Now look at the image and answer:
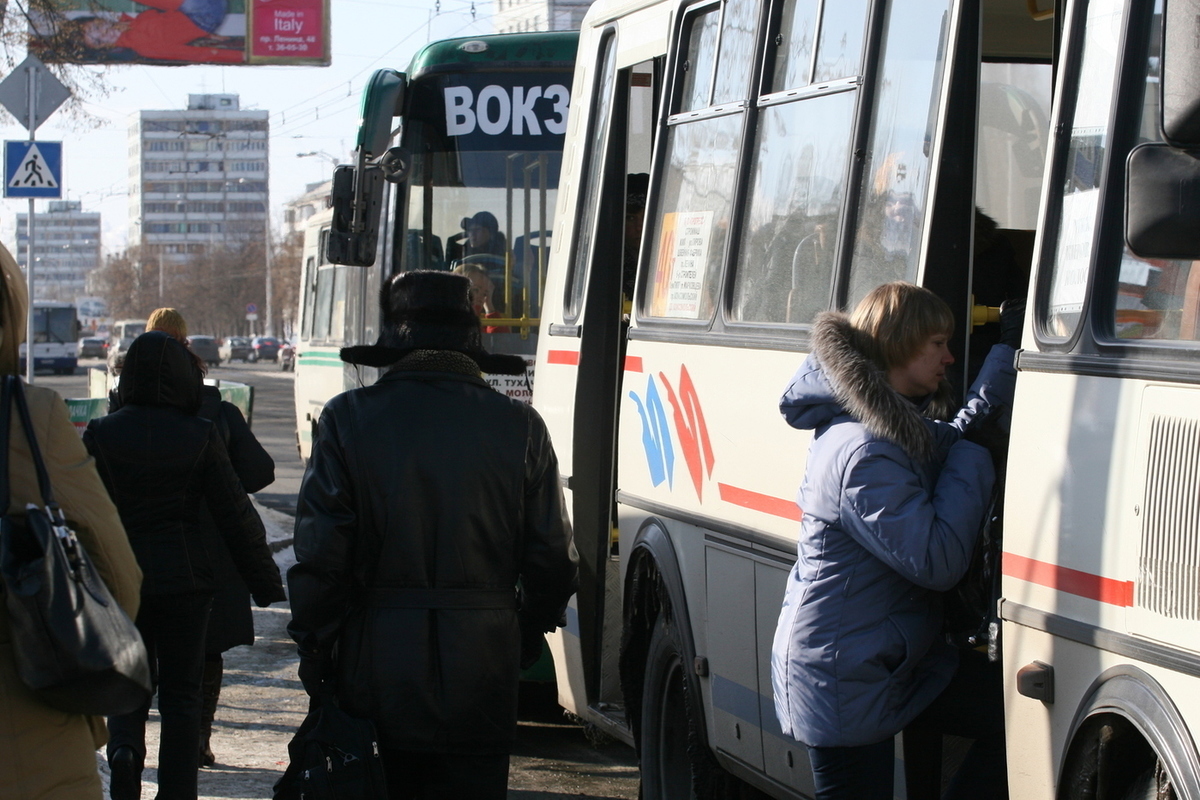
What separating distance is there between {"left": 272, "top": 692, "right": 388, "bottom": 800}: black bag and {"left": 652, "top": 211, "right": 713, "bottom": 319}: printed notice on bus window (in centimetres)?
186

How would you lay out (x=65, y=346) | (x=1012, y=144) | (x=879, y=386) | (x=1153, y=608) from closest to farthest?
(x=1153, y=608) → (x=879, y=386) → (x=1012, y=144) → (x=65, y=346)

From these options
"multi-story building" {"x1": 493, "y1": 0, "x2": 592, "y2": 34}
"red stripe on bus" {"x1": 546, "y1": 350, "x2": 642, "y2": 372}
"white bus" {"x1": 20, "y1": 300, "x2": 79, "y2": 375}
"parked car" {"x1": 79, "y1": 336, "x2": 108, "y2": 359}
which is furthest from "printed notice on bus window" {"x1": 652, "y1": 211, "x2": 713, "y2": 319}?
"parked car" {"x1": 79, "y1": 336, "x2": 108, "y2": 359}

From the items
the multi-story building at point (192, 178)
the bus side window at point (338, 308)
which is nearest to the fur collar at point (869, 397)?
the bus side window at point (338, 308)

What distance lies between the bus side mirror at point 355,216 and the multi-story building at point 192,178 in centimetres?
16662

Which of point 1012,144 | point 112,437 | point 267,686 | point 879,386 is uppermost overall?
point 1012,144

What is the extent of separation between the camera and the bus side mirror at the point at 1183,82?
248cm

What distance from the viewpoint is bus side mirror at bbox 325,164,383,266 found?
Answer: 8852 millimetres

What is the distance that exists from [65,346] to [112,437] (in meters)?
61.5

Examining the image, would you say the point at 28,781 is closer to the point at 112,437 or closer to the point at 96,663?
the point at 96,663

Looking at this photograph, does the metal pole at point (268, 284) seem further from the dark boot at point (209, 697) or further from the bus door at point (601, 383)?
the bus door at point (601, 383)

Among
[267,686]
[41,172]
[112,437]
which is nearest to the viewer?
[112,437]

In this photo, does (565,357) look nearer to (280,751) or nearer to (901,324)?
(280,751)

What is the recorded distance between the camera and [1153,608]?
2.84 metres

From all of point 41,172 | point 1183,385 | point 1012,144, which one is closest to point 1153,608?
point 1183,385
